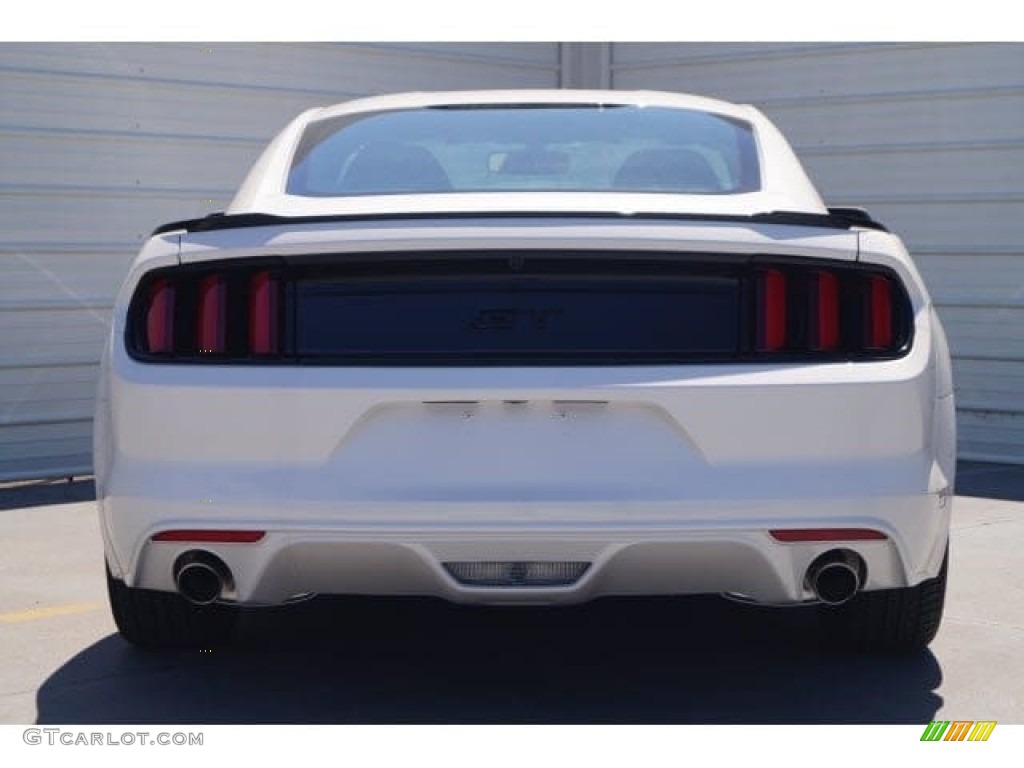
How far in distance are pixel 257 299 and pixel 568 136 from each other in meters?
1.29

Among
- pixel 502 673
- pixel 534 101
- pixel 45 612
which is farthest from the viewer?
pixel 45 612

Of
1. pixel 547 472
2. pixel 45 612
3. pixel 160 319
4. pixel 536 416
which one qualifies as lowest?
pixel 45 612

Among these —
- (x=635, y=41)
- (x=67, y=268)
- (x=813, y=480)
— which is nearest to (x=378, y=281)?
(x=813, y=480)

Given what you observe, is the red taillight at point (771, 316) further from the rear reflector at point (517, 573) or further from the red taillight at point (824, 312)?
the rear reflector at point (517, 573)

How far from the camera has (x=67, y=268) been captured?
399 inches

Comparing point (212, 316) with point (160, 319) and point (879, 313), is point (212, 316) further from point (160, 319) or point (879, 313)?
point (879, 313)

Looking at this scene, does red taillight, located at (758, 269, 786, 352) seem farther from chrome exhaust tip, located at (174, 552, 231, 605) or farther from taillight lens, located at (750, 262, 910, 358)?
chrome exhaust tip, located at (174, 552, 231, 605)

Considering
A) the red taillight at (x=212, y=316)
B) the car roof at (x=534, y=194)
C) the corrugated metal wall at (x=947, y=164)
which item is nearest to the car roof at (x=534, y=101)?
the car roof at (x=534, y=194)

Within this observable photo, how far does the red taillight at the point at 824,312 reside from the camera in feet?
13.7

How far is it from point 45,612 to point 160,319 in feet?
6.34

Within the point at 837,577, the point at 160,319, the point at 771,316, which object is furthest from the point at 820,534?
the point at 160,319

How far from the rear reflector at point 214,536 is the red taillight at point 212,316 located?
0.43 m

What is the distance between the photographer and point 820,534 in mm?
4082
